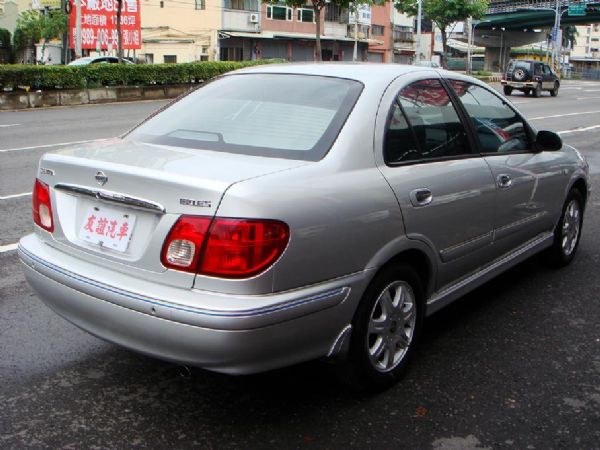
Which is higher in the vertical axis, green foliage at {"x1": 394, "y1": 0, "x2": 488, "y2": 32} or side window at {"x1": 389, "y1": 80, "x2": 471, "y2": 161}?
green foliage at {"x1": 394, "y1": 0, "x2": 488, "y2": 32}

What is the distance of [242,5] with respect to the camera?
1943 inches

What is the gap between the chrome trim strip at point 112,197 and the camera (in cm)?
276

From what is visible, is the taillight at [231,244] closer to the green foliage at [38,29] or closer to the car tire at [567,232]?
the car tire at [567,232]

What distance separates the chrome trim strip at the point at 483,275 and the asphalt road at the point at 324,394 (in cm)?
29

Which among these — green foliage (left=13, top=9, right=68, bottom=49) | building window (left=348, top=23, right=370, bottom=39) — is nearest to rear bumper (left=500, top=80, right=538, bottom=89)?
green foliage (left=13, top=9, right=68, bottom=49)

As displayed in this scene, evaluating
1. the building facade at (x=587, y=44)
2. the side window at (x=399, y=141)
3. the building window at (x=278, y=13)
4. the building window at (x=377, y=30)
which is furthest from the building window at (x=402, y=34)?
the building facade at (x=587, y=44)

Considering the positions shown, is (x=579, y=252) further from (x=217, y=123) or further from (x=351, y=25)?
(x=351, y=25)

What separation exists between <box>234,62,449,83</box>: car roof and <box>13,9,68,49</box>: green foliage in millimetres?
41875

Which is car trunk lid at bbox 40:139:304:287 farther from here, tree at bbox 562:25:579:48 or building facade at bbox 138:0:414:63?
tree at bbox 562:25:579:48

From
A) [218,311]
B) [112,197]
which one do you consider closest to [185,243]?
[218,311]

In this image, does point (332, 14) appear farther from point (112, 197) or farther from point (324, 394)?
point (112, 197)

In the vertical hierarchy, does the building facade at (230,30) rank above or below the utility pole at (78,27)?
above

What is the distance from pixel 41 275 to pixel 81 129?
37.6 ft

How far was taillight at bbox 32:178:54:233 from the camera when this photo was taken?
327 centimetres
